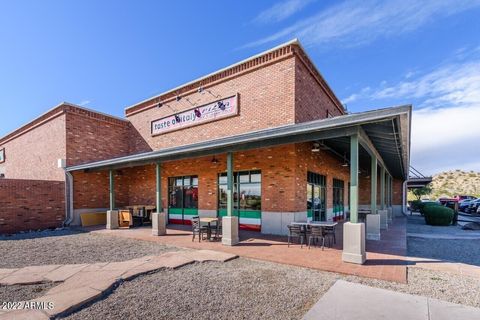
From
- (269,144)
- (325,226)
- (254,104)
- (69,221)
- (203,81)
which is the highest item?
(203,81)

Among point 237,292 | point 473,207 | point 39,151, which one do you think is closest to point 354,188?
point 237,292

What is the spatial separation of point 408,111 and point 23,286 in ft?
27.9

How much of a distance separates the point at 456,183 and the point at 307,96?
8414cm

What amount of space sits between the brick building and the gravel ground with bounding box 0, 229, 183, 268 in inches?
94.4

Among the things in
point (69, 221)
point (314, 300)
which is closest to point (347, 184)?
point (314, 300)

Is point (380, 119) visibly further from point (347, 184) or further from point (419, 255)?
point (347, 184)

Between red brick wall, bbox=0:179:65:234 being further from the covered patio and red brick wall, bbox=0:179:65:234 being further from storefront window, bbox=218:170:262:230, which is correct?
storefront window, bbox=218:170:262:230

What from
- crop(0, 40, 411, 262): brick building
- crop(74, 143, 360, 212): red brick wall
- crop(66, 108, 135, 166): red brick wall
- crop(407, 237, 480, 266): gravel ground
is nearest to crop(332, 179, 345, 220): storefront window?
crop(0, 40, 411, 262): brick building

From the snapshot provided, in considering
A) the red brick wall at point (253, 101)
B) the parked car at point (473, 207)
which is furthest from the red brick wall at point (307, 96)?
the parked car at point (473, 207)

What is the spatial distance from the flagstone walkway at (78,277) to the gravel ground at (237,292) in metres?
0.28

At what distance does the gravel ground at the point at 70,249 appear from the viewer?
7113 mm

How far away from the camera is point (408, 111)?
5477 millimetres

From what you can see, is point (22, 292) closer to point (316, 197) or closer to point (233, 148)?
point (233, 148)

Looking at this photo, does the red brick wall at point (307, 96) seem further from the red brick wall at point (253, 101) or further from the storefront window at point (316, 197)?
the storefront window at point (316, 197)
